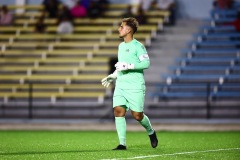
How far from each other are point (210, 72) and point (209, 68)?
0.50 feet

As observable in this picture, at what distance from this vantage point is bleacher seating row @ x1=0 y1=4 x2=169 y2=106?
23938mm

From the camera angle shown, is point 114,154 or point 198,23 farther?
point 198,23

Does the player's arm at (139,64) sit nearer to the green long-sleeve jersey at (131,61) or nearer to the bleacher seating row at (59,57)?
the green long-sleeve jersey at (131,61)

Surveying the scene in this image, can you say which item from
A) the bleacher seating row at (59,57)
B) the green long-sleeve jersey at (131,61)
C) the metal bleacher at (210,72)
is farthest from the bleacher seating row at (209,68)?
the green long-sleeve jersey at (131,61)

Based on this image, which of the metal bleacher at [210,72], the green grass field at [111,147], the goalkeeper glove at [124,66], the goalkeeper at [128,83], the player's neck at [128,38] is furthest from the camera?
the metal bleacher at [210,72]

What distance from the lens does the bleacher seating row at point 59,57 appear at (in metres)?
23.9

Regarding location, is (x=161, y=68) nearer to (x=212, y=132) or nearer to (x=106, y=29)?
(x=106, y=29)

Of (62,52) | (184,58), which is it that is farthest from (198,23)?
(62,52)

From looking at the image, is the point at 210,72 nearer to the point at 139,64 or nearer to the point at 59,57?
the point at 59,57

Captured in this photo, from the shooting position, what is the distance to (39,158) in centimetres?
1031

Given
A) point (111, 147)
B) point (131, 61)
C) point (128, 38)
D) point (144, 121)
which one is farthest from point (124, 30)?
point (111, 147)

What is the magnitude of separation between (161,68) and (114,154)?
1400cm

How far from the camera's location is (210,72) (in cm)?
2362

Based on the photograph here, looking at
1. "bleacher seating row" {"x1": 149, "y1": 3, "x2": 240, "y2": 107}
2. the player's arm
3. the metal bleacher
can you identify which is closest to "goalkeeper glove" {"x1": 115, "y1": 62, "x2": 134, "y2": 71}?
the player's arm
